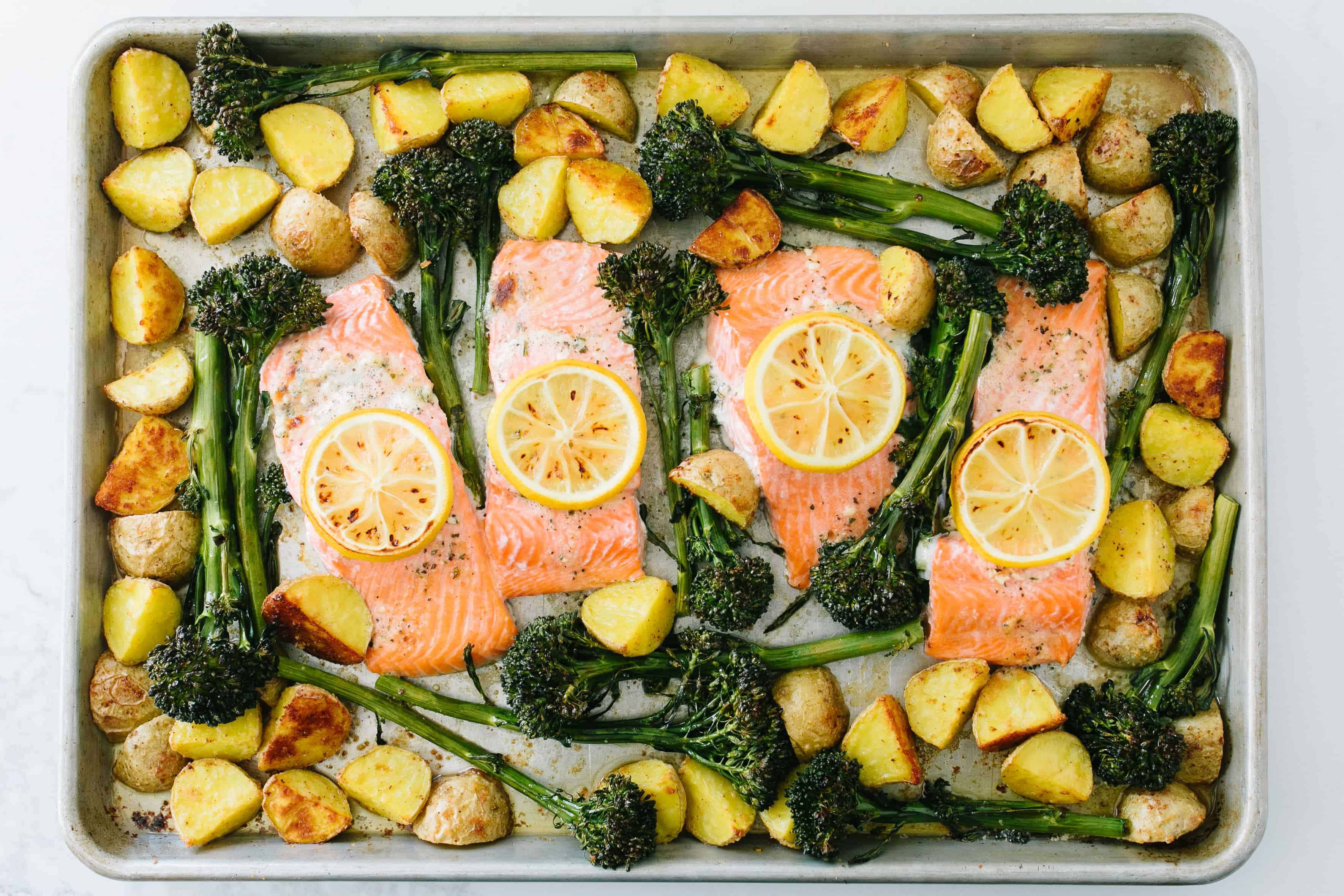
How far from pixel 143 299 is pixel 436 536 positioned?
135 cm

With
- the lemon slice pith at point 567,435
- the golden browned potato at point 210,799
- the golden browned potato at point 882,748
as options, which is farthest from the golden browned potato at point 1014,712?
the golden browned potato at point 210,799

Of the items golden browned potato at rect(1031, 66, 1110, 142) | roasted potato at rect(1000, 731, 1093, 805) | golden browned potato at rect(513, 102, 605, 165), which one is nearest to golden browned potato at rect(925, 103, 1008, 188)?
golden browned potato at rect(1031, 66, 1110, 142)

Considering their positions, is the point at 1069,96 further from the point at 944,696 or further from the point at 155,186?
the point at 155,186

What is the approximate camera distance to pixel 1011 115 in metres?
3.63

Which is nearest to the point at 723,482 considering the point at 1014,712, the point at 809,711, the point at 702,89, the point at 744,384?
the point at 744,384

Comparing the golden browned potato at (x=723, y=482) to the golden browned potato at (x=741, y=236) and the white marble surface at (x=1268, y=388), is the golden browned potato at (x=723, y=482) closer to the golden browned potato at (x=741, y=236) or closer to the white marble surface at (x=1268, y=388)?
the golden browned potato at (x=741, y=236)

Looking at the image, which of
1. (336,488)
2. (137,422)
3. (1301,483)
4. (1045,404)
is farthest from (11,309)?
(1301,483)

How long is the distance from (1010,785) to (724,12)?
3.06 meters

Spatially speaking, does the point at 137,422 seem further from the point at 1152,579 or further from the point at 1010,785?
the point at 1152,579

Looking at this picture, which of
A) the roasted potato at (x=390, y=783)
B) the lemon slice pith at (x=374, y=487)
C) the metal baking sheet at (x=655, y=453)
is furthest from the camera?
the roasted potato at (x=390, y=783)

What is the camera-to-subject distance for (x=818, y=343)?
3.37 meters

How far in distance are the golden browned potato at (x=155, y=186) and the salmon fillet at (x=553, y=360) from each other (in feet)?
3.91

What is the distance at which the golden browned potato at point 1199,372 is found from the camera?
11.6 feet

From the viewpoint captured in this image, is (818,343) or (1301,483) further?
(1301,483)
